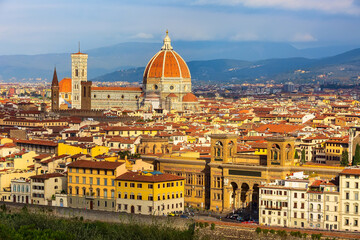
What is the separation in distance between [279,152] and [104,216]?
9.47 metres

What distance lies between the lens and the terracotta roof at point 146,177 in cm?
4891

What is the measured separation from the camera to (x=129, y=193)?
49.6 metres

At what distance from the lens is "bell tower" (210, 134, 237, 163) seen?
51.9m

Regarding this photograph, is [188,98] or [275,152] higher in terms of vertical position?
[188,98]

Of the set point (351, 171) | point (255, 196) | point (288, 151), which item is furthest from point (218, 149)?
point (351, 171)

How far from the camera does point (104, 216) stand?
156 ft

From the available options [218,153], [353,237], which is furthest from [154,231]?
[218,153]

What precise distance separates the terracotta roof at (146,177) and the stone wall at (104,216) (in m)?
2.66

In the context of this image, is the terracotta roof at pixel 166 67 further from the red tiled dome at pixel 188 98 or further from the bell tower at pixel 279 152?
the bell tower at pixel 279 152

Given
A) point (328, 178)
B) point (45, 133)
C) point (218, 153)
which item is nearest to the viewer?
point (328, 178)

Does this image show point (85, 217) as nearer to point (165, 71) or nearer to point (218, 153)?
point (218, 153)

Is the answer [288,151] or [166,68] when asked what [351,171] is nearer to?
[288,151]

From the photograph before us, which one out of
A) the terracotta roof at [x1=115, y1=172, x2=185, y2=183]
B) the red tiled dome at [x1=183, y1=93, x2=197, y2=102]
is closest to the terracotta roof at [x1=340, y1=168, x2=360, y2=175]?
the terracotta roof at [x1=115, y1=172, x2=185, y2=183]

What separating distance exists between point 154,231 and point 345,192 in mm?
9217
